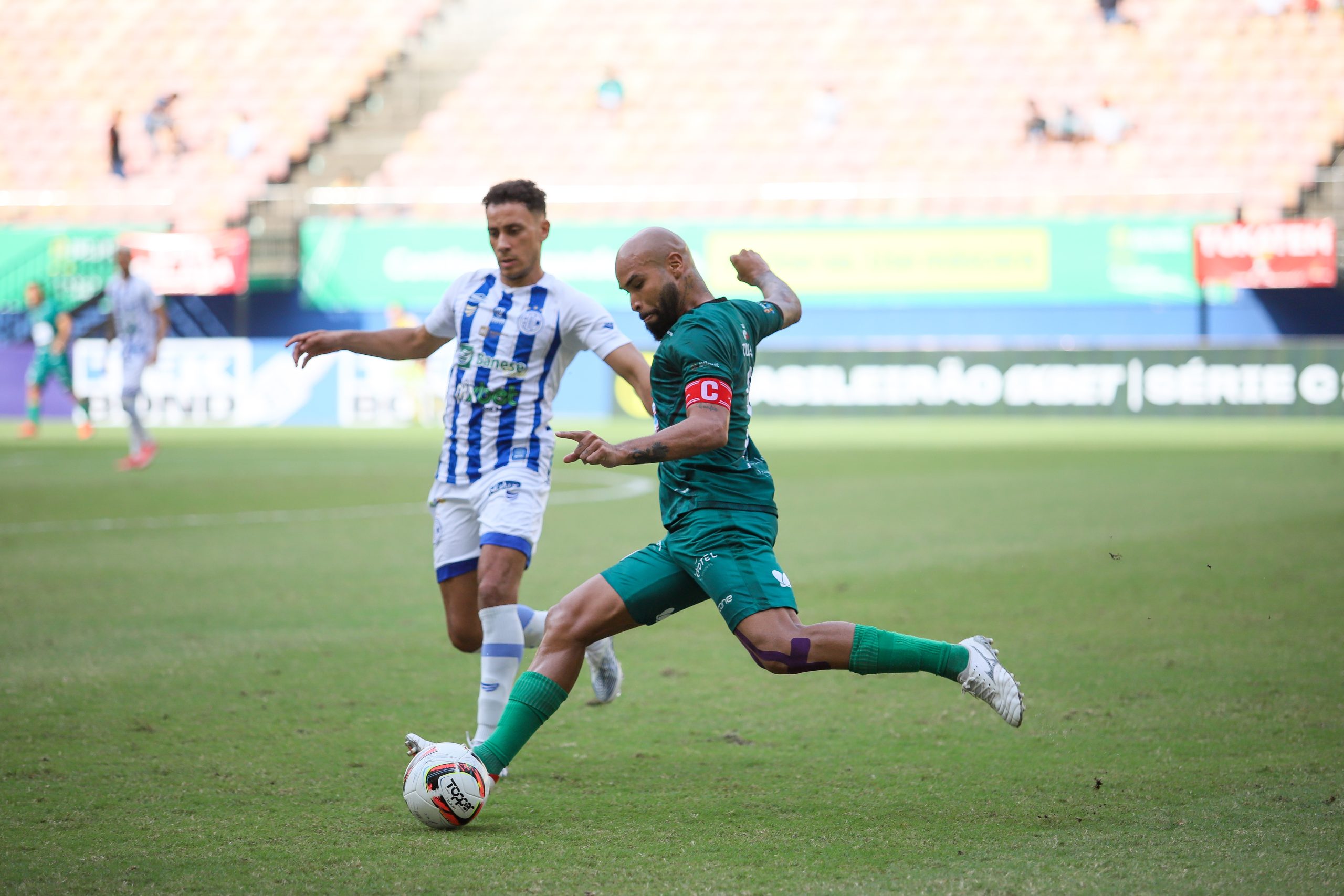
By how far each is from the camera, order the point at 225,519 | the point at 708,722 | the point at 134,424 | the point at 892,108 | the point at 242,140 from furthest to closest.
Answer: the point at 242,140 → the point at 892,108 → the point at 134,424 → the point at 225,519 → the point at 708,722

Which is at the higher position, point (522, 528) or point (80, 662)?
point (522, 528)

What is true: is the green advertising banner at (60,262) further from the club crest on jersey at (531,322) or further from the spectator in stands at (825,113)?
the club crest on jersey at (531,322)

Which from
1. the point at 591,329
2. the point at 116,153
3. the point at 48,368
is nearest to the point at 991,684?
the point at 591,329

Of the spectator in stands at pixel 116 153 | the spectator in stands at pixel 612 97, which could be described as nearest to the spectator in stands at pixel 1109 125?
the spectator in stands at pixel 612 97

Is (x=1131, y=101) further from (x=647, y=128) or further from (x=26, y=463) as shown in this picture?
(x=26, y=463)

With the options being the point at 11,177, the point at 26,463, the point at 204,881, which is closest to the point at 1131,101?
the point at 26,463

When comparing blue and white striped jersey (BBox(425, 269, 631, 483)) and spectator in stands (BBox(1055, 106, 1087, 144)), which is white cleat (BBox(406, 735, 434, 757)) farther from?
spectator in stands (BBox(1055, 106, 1087, 144))

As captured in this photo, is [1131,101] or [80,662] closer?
[80,662]

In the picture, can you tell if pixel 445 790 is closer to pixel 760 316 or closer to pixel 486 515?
pixel 486 515

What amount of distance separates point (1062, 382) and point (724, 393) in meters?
21.8

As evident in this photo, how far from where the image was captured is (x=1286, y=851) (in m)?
3.64

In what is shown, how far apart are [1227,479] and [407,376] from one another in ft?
50.8

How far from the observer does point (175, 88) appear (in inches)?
1267

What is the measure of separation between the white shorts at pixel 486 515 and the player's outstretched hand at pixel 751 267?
96 cm
